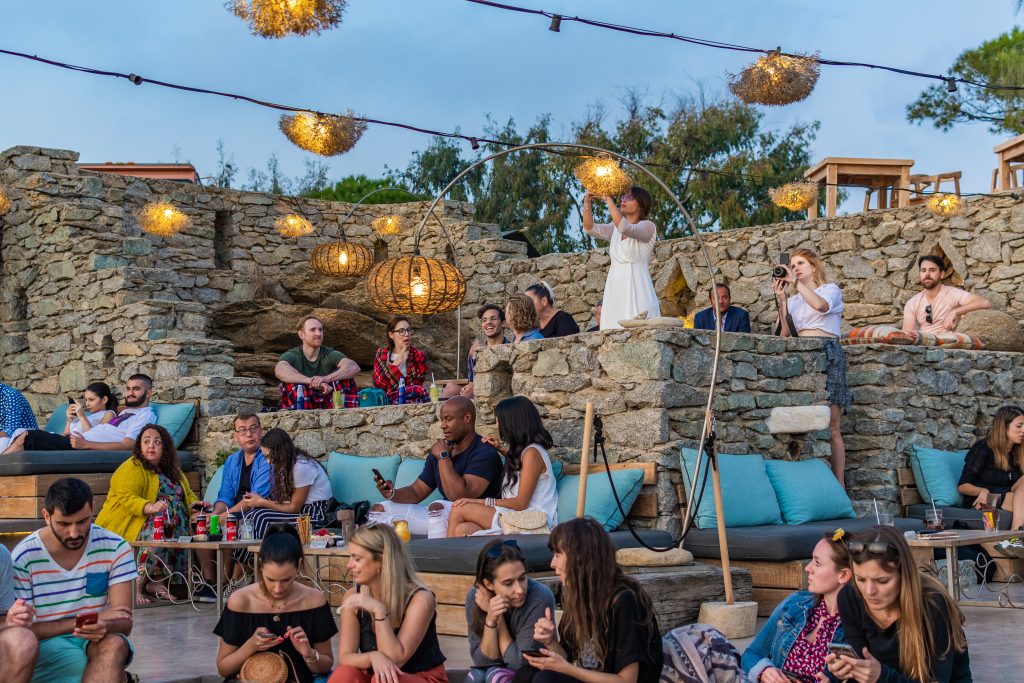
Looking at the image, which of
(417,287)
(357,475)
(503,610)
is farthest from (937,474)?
(503,610)

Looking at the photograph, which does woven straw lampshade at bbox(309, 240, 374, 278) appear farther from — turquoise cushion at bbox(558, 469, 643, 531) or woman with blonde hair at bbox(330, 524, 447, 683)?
woman with blonde hair at bbox(330, 524, 447, 683)

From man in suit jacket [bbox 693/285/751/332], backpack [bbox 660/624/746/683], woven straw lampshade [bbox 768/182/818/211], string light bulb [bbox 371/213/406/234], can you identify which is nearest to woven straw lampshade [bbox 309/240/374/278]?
string light bulb [bbox 371/213/406/234]

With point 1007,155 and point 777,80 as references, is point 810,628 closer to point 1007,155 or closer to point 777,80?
point 777,80

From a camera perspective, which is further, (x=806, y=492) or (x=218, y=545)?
(x=806, y=492)

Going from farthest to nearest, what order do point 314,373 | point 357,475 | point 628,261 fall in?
point 314,373 → point 357,475 → point 628,261

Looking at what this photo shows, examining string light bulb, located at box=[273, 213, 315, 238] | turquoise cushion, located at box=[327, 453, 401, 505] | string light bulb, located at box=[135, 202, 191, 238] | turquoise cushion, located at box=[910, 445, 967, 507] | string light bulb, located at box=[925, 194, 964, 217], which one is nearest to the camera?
turquoise cushion, located at box=[327, 453, 401, 505]

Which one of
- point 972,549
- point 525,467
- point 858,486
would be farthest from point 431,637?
point 858,486

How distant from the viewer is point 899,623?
3547 millimetres

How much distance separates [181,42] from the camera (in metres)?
16.2

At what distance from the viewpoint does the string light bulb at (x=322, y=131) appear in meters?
10.1

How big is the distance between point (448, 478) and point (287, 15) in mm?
2577

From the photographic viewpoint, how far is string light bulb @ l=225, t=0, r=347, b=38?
6.49m

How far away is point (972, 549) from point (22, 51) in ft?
21.2

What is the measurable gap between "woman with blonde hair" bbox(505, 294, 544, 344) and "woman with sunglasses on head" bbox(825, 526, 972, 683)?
4.31 m
